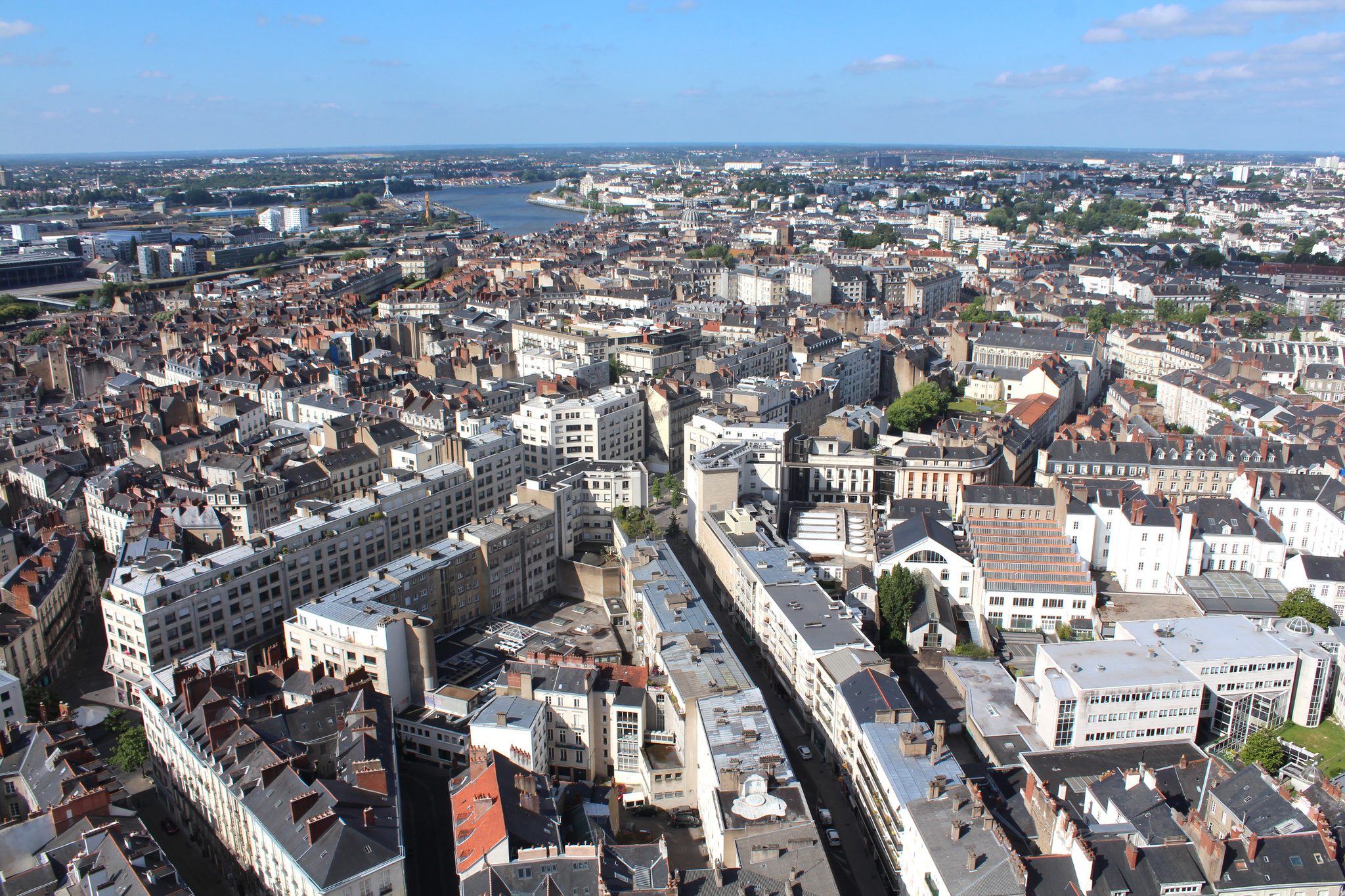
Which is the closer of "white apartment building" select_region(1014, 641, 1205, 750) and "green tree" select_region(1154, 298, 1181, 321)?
"white apartment building" select_region(1014, 641, 1205, 750)

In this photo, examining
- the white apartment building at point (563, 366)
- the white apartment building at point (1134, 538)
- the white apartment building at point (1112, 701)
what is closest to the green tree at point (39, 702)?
the white apartment building at point (1112, 701)

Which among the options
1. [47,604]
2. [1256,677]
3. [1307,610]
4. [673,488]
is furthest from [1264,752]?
[47,604]

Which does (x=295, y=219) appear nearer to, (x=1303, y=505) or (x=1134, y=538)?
(x=1134, y=538)

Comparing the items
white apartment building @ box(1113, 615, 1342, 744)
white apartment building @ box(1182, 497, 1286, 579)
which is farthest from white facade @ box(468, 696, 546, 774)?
white apartment building @ box(1182, 497, 1286, 579)

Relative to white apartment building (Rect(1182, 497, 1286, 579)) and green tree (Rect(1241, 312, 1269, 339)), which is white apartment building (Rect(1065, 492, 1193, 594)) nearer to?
white apartment building (Rect(1182, 497, 1286, 579))

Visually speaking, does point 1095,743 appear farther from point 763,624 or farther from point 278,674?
point 278,674

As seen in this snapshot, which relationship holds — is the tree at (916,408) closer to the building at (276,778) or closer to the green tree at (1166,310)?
the green tree at (1166,310)
